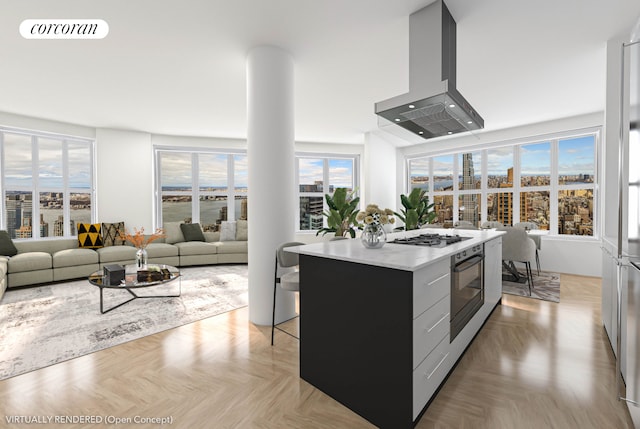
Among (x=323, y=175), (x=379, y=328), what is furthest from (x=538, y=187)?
(x=379, y=328)

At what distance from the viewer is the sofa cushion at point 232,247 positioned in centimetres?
640

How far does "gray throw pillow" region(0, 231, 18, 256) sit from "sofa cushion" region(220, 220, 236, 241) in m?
3.30

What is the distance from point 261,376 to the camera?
2244mm

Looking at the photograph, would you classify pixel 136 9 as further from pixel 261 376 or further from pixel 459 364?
pixel 459 364

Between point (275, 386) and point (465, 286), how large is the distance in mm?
1584

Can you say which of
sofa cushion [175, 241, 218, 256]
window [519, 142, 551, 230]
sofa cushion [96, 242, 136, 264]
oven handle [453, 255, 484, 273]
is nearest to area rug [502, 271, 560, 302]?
window [519, 142, 551, 230]

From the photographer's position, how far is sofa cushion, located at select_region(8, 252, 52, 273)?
4.51m

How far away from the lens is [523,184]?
6.13m

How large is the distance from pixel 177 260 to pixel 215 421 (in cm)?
486

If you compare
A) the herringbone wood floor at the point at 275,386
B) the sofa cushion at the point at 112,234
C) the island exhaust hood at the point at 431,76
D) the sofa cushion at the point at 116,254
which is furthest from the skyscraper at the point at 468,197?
the sofa cushion at the point at 112,234

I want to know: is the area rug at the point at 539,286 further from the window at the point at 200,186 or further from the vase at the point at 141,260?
the window at the point at 200,186

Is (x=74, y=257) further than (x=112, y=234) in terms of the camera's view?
No

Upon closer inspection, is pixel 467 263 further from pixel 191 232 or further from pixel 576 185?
pixel 191 232

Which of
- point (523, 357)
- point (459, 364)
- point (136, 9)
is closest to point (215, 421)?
point (459, 364)
